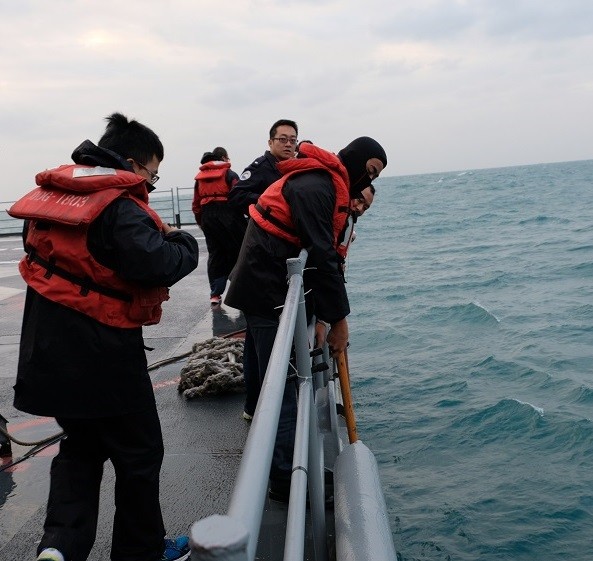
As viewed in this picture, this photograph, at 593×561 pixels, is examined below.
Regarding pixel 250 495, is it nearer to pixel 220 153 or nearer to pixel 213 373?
pixel 213 373

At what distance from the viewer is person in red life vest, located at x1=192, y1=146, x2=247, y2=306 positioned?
7.16 m

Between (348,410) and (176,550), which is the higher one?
(348,410)

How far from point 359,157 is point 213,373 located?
84.6 inches

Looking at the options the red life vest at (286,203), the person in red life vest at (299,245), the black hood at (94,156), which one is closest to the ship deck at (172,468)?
the person in red life vest at (299,245)

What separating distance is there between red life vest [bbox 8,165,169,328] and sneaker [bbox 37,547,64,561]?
766 millimetres

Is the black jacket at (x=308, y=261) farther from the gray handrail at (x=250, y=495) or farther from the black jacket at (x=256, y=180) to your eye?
the black jacket at (x=256, y=180)

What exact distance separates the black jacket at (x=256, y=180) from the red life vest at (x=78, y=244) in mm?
2916

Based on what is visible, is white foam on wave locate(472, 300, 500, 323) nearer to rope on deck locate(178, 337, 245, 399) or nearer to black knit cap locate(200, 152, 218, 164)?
black knit cap locate(200, 152, 218, 164)

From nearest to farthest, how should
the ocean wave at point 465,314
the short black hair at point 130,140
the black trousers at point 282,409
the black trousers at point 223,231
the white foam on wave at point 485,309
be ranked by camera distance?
the short black hair at point 130,140 → the black trousers at point 282,409 → the black trousers at point 223,231 → the ocean wave at point 465,314 → the white foam on wave at point 485,309

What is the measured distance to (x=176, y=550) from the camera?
9.04ft

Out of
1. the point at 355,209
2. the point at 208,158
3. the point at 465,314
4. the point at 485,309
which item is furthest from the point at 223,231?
the point at 485,309

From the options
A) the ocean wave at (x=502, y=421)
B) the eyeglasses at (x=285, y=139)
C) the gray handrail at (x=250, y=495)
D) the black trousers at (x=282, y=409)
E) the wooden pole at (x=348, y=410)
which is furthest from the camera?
the ocean wave at (x=502, y=421)

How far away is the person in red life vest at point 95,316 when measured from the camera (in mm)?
2287

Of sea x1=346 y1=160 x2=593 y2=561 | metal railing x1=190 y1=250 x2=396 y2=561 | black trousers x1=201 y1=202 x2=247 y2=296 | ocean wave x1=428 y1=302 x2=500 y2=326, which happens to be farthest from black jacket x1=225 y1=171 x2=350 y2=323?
ocean wave x1=428 y1=302 x2=500 y2=326
